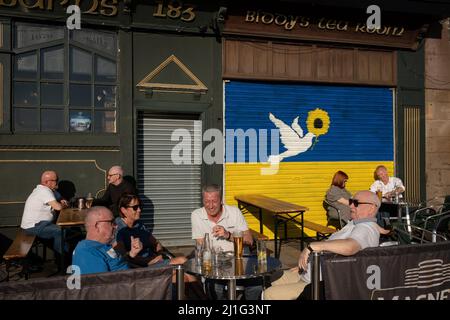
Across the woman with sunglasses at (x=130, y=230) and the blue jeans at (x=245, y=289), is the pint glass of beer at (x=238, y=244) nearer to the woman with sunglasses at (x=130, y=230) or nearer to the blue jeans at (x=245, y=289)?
the blue jeans at (x=245, y=289)

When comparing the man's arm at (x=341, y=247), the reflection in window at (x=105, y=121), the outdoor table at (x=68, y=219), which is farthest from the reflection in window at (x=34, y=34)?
the man's arm at (x=341, y=247)

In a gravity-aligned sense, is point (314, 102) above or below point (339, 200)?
above

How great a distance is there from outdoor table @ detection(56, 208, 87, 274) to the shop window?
194cm

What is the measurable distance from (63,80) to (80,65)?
1.48 feet

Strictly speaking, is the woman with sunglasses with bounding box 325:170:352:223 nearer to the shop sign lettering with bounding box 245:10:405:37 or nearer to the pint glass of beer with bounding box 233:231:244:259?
the shop sign lettering with bounding box 245:10:405:37

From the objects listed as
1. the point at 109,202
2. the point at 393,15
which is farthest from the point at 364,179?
the point at 109,202

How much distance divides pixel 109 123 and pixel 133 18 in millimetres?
2180

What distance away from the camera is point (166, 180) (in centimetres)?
874

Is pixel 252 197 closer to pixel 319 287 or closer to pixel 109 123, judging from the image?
pixel 109 123

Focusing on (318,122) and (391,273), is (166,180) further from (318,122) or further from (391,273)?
(391,273)

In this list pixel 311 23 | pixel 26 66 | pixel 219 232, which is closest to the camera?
pixel 219 232

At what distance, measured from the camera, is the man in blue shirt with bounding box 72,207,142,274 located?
11.2 ft

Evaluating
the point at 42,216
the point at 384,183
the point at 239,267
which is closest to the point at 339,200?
the point at 384,183

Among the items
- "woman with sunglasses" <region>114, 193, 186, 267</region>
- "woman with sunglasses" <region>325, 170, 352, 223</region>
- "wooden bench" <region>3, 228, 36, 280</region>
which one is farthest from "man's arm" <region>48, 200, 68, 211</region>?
"woman with sunglasses" <region>325, 170, 352, 223</region>
